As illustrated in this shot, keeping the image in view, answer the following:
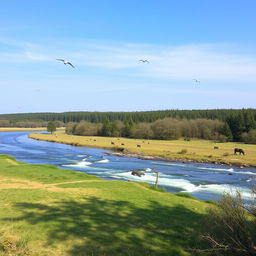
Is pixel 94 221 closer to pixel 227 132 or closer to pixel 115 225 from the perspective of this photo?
pixel 115 225

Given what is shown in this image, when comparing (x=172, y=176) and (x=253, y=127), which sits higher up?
(x=253, y=127)

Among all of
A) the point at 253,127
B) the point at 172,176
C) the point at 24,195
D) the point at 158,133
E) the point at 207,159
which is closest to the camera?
the point at 24,195

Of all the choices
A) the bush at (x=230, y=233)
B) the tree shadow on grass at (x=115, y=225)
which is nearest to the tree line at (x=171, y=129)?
the tree shadow on grass at (x=115, y=225)

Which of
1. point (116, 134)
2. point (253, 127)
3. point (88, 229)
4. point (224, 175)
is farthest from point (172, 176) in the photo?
point (116, 134)

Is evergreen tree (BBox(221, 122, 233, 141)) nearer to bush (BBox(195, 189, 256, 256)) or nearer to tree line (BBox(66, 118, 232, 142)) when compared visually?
tree line (BBox(66, 118, 232, 142))

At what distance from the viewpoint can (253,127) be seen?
9938 centimetres

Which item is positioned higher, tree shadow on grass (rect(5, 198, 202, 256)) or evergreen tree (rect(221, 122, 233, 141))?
evergreen tree (rect(221, 122, 233, 141))

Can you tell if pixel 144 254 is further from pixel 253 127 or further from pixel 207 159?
pixel 253 127

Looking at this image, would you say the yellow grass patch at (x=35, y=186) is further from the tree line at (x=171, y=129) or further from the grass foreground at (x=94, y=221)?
the tree line at (x=171, y=129)

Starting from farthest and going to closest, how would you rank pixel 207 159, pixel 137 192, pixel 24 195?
1. pixel 207 159
2. pixel 137 192
3. pixel 24 195

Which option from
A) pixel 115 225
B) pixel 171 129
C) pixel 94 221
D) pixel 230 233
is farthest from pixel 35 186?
pixel 171 129

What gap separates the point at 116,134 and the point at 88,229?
121m

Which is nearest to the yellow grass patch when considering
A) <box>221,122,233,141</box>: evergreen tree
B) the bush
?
the bush

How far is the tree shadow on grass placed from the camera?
12.3 m
